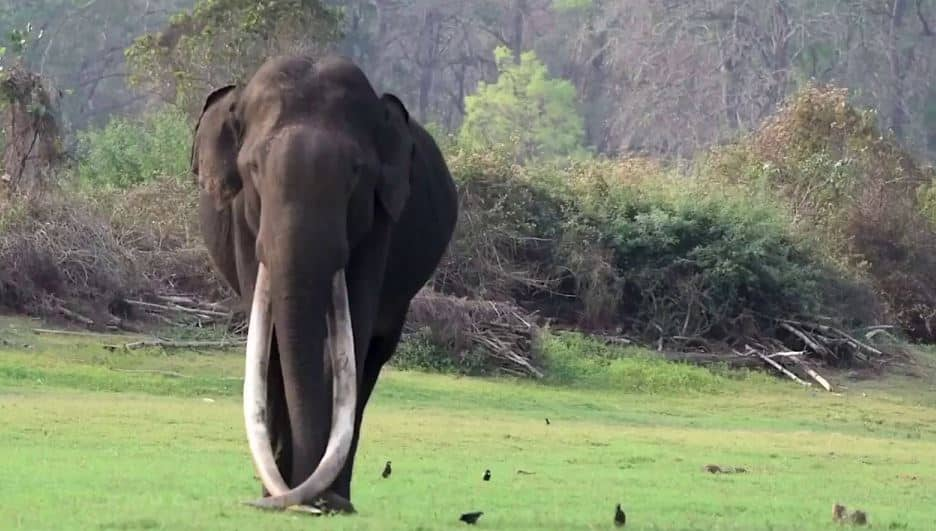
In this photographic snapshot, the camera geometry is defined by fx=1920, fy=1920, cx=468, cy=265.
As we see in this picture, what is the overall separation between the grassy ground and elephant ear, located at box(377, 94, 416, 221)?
1.55 metres


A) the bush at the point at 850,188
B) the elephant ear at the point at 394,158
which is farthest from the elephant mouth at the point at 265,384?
the bush at the point at 850,188

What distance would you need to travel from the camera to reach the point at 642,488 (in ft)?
42.6

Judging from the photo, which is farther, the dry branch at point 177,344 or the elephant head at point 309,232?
Result: the dry branch at point 177,344

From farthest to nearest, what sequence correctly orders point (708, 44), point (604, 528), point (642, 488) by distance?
1. point (708, 44)
2. point (642, 488)
3. point (604, 528)

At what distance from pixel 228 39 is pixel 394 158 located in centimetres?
2465

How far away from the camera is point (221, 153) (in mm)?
9664

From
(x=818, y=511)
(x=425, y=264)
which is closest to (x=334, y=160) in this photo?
(x=425, y=264)

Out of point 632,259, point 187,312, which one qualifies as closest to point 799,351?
point 632,259

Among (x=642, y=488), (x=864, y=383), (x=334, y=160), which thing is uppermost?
(x=334, y=160)

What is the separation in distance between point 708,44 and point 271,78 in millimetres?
49089

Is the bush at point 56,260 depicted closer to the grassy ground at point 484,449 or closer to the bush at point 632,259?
the grassy ground at point 484,449

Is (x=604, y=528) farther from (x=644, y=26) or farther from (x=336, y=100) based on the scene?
(x=644, y=26)

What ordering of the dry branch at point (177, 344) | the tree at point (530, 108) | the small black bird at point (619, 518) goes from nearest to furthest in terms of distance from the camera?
the small black bird at point (619, 518)
the dry branch at point (177, 344)
the tree at point (530, 108)

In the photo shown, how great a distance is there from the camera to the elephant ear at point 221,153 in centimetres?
959
